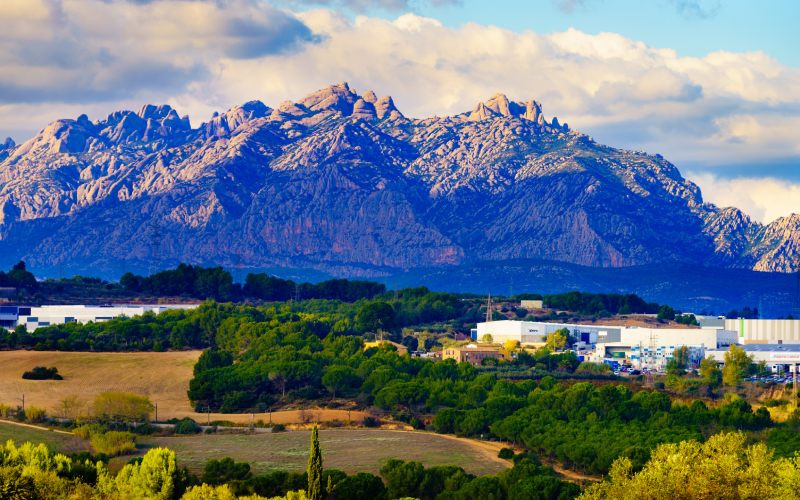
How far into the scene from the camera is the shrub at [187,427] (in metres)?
95.8

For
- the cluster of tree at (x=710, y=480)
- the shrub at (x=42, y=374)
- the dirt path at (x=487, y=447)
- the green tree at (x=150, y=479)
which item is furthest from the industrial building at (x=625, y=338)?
the cluster of tree at (x=710, y=480)

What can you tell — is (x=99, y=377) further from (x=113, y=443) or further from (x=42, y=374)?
(x=113, y=443)

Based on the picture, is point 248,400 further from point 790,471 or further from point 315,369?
point 790,471

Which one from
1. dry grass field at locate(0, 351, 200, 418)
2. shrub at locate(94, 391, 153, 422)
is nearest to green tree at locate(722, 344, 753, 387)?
dry grass field at locate(0, 351, 200, 418)

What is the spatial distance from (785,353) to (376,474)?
10592 centimetres

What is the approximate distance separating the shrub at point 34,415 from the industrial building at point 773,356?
93303 millimetres

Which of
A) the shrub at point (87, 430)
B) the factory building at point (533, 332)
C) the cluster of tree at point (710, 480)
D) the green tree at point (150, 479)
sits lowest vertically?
the green tree at point (150, 479)

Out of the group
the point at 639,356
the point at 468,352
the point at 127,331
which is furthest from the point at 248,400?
the point at 639,356

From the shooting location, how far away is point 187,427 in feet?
317

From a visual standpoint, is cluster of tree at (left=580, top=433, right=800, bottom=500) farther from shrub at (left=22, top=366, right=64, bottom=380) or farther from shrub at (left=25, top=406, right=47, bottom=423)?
shrub at (left=22, top=366, right=64, bottom=380)

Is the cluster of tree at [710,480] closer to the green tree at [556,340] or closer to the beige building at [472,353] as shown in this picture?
the beige building at [472,353]

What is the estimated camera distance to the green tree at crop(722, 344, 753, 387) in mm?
142125

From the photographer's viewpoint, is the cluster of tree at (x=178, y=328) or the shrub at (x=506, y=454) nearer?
the shrub at (x=506, y=454)

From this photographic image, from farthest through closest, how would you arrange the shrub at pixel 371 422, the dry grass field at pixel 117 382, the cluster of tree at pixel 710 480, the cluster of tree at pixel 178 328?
the cluster of tree at pixel 178 328 → the dry grass field at pixel 117 382 → the shrub at pixel 371 422 → the cluster of tree at pixel 710 480
